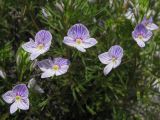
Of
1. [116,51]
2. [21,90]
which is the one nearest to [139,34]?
[116,51]

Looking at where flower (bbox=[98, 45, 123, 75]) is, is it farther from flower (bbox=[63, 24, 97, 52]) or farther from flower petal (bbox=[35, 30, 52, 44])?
flower petal (bbox=[35, 30, 52, 44])

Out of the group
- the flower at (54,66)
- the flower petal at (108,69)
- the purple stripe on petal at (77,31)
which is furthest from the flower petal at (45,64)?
the flower petal at (108,69)

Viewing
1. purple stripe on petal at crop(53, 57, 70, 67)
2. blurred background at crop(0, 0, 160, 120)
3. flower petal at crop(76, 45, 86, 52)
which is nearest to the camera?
flower petal at crop(76, 45, 86, 52)

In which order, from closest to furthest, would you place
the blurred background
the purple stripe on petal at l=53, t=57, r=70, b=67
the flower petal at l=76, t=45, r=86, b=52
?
1. the flower petal at l=76, t=45, r=86, b=52
2. the purple stripe on petal at l=53, t=57, r=70, b=67
3. the blurred background

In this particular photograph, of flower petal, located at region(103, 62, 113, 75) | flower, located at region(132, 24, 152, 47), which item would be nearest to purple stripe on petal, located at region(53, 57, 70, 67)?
flower petal, located at region(103, 62, 113, 75)

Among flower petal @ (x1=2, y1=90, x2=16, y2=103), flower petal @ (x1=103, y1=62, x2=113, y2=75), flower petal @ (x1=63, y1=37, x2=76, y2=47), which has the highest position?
flower petal @ (x1=63, y1=37, x2=76, y2=47)

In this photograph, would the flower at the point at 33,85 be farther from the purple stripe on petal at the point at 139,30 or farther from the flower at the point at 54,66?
the purple stripe on petal at the point at 139,30

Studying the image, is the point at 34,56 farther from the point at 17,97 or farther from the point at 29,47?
the point at 17,97
